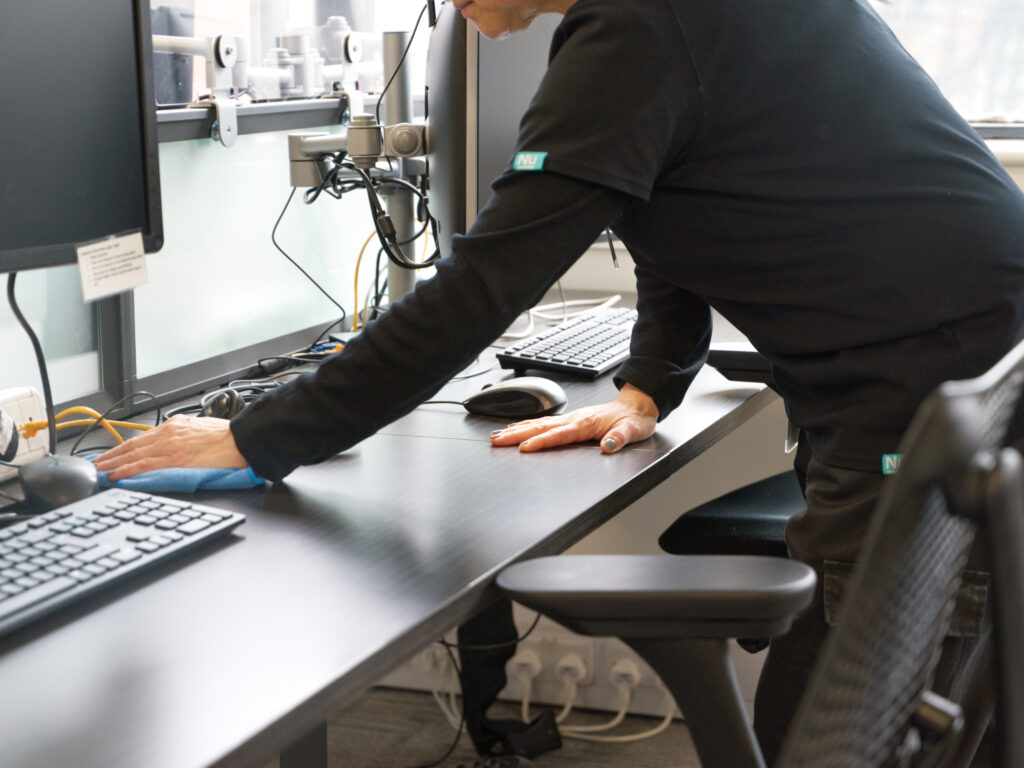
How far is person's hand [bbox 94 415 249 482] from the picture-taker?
3.62 feet

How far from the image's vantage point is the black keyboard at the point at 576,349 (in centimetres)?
162

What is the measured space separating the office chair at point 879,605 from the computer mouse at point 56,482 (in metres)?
0.46

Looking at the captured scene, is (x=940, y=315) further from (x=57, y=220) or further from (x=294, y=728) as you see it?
(x=57, y=220)

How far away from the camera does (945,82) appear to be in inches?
95.3

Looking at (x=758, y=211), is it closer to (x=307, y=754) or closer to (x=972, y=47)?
(x=307, y=754)

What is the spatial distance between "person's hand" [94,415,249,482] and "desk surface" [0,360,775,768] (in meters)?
0.04

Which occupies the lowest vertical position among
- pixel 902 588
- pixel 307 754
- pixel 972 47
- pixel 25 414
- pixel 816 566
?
pixel 307 754

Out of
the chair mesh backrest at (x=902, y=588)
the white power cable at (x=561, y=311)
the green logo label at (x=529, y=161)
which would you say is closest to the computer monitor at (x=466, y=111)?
the white power cable at (x=561, y=311)

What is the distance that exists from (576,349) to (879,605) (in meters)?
1.20

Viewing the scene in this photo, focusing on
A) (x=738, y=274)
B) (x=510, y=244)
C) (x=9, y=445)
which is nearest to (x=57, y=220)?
(x=9, y=445)

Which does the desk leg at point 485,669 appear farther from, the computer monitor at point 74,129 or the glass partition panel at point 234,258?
the computer monitor at point 74,129

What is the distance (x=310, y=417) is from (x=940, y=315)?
600 millimetres

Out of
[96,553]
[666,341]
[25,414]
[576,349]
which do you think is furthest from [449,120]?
[96,553]

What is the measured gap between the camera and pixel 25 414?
123 cm
